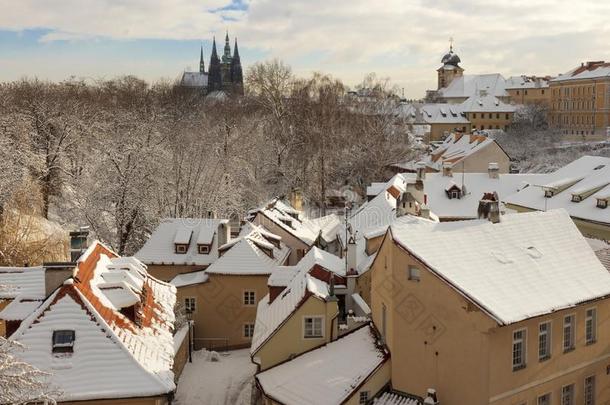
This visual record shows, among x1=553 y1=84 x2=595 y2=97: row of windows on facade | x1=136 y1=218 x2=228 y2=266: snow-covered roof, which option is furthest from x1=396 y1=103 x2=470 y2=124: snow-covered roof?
x1=136 y1=218 x2=228 y2=266: snow-covered roof

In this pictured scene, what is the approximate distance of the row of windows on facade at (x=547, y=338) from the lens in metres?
16.0

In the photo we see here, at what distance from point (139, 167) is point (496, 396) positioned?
29137mm

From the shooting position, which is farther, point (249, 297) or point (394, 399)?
point (249, 297)

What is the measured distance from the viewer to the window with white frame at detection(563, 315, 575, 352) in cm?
1719

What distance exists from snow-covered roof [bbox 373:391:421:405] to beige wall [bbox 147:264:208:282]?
1410cm

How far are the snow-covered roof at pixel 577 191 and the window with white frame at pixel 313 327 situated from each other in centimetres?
1755

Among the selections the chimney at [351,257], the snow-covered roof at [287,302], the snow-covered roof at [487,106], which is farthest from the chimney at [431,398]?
the snow-covered roof at [487,106]

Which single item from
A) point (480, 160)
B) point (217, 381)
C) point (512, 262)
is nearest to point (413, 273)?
point (512, 262)

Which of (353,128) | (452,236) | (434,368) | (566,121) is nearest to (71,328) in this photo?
(434,368)

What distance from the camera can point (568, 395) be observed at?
1753 cm

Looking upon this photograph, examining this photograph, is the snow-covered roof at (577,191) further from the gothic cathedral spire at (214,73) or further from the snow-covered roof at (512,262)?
the gothic cathedral spire at (214,73)

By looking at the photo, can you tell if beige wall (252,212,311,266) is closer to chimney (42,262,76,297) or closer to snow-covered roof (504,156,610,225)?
snow-covered roof (504,156,610,225)

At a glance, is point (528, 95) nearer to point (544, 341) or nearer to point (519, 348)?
point (544, 341)

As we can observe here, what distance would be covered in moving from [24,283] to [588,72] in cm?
9233
